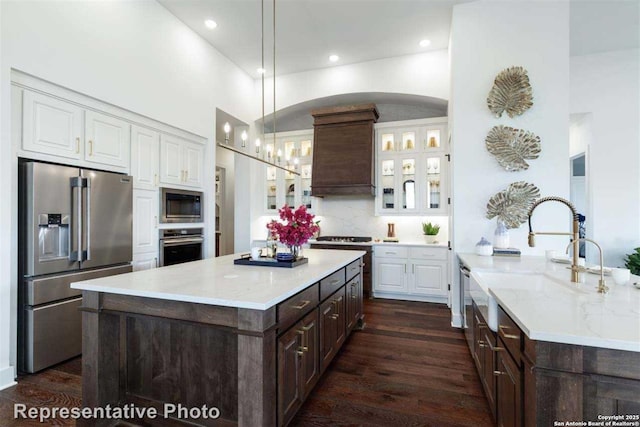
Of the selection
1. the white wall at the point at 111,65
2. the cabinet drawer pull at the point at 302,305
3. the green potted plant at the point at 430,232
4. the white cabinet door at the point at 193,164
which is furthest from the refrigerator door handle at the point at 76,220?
the green potted plant at the point at 430,232

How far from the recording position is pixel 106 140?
310 centimetres

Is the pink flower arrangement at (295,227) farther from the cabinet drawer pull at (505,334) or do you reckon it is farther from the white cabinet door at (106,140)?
the white cabinet door at (106,140)

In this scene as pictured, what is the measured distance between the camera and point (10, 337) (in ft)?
7.72

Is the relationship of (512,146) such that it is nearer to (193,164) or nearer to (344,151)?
(344,151)

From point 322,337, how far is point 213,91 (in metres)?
3.90

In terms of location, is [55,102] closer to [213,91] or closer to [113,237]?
[113,237]

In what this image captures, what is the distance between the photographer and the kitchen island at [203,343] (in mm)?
1458

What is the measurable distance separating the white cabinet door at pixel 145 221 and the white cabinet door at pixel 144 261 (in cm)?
6

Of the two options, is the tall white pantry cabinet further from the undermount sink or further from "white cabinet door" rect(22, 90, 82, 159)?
the undermount sink

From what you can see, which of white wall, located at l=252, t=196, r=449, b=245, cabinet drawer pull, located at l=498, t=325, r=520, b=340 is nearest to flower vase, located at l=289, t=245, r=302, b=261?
cabinet drawer pull, located at l=498, t=325, r=520, b=340

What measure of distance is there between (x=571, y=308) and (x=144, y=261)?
376 centimetres

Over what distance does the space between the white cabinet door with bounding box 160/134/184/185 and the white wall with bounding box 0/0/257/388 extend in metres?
0.24

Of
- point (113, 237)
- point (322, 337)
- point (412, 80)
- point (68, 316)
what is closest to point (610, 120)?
point (412, 80)

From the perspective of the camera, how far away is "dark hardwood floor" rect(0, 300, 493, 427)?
193 centimetres
